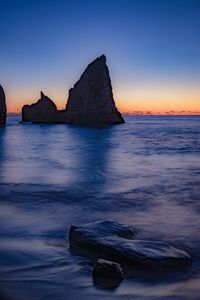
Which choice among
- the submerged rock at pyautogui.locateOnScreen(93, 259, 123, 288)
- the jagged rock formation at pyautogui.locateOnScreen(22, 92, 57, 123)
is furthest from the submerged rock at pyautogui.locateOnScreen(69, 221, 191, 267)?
the jagged rock formation at pyautogui.locateOnScreen(22, 92, 57, 123)

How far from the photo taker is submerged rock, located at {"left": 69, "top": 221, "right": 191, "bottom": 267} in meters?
5.29

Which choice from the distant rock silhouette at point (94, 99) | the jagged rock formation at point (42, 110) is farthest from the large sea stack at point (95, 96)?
the jagged rock formation at point (42, 110)

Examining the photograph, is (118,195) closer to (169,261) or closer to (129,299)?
(169,261)

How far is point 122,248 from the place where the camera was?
18.1ft

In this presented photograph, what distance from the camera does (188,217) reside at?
836 cm

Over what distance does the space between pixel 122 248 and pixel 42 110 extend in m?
101

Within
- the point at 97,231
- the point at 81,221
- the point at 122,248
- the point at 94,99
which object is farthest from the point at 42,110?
the point at 122,248

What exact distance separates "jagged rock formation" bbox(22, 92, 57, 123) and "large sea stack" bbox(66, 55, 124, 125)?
1142 centimetres

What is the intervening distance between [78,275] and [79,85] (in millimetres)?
85983

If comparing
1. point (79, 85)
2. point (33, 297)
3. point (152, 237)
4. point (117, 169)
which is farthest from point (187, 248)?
point (79, 85)

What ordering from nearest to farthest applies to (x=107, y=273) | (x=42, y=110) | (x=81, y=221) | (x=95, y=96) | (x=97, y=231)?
(x=107, y=273) → (x=97, y=231) → (x=81, y=221) → (x=95, y=96) → (x=42, y=110)

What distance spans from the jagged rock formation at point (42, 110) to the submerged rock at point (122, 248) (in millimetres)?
Answer: 95012

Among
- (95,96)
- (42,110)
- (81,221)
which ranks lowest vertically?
(81,221)

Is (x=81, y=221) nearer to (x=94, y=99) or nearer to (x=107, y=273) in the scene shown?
(x=107, y=273)
